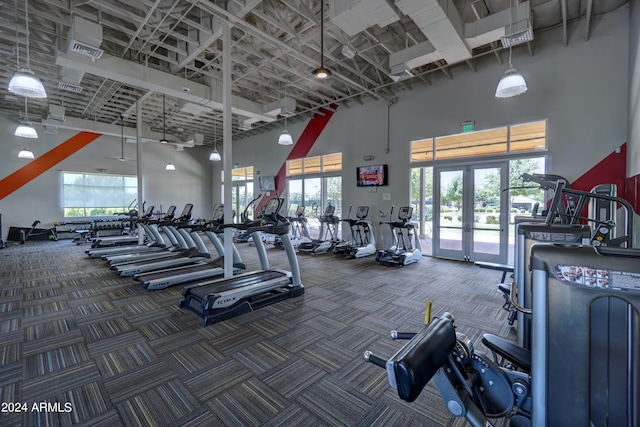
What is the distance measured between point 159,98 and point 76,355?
321 inches

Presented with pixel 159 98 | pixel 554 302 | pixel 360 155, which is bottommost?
pixel 554 302

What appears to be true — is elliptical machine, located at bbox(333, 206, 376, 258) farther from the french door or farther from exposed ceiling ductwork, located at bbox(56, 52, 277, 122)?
exposed ceiling ductwork, located at bbox(56, 52, 277, 122)

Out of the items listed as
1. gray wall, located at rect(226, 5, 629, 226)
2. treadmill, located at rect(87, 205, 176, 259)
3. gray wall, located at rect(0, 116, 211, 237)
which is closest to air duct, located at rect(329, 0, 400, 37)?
gray wall, located at rect(226, 5, 629, 226)

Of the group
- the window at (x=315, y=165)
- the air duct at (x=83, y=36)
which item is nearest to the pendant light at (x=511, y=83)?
the window at (x=315, y=165)

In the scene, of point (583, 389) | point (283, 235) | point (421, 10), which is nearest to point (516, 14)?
point (421, 10)

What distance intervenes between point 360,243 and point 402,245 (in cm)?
116

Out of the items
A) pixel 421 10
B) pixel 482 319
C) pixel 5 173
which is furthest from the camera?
pixel 5 173

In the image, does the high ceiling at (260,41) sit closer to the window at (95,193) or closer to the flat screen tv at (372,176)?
the flat screen tv at (372,176)

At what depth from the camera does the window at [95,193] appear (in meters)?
10.9

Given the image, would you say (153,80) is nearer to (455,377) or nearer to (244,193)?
(244,193)

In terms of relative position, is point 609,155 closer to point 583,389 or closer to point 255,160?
point 583,389

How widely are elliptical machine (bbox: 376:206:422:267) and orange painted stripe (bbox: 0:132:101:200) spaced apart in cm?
1186

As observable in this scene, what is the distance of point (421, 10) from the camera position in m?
3.83

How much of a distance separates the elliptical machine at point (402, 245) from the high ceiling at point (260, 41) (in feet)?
10.4
